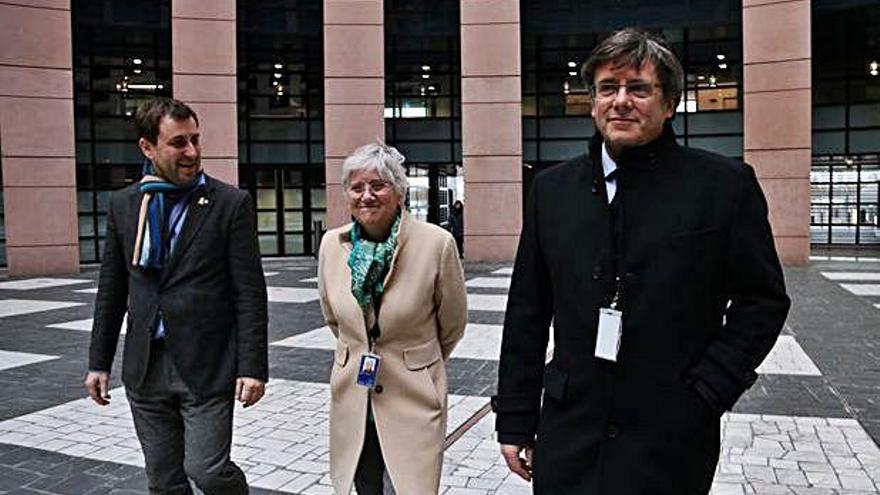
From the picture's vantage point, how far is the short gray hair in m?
3.34

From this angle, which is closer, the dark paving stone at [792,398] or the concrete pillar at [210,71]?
the dark paving stone at [792,398]

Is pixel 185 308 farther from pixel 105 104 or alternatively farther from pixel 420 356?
pixel 105 104

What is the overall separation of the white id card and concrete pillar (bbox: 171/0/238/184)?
1831 cm

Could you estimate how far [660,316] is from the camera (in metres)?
2.29

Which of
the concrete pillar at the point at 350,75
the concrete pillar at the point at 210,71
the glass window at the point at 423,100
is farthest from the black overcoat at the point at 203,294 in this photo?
the glass window at the point at 423,100

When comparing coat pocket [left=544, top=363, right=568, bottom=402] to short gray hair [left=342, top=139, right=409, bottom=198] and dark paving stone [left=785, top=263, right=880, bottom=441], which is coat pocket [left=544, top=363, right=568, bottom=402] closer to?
short gray hair [left=342, top=139, right=409, bottom=198]

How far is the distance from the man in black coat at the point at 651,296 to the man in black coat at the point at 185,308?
5.16 ft

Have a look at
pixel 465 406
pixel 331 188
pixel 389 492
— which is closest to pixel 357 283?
pixel 389 492

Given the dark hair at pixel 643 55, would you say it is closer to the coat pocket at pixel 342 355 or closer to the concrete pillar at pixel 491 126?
the coat pocket at pixel 342 355

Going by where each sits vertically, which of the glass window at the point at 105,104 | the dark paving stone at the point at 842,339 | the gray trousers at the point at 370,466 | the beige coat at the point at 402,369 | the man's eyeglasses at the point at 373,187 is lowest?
the dark paving stone at the point at 842,339

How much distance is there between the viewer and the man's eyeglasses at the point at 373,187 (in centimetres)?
334

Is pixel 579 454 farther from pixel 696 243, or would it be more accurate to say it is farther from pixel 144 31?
pixel 144 31

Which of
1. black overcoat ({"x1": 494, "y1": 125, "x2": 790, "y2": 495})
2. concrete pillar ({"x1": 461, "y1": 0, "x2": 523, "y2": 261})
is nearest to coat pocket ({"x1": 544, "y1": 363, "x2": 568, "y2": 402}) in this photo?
black overcoat ({"x1": 494, "y1": 125, "x2": 790, "y2": 495})

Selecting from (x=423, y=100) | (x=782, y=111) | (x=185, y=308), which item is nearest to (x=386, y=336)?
(x=185, y=308)
